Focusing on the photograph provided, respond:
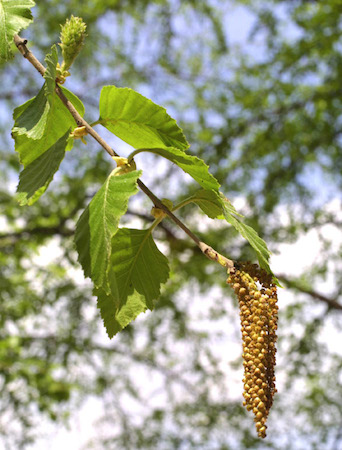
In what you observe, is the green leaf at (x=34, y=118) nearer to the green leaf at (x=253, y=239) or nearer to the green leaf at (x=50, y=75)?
the green leaf at (x=50, y=75)

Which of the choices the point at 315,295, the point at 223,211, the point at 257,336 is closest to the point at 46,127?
the point at 223,211

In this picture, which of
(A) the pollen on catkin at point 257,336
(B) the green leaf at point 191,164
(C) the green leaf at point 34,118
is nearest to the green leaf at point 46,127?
(C) the green leaf at point 34,118

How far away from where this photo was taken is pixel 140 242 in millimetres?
644

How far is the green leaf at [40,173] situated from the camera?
598 mm

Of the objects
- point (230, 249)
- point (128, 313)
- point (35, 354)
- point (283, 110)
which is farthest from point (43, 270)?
point (128, 313)

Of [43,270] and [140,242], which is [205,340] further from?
[140,242]

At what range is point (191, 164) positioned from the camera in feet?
1.93

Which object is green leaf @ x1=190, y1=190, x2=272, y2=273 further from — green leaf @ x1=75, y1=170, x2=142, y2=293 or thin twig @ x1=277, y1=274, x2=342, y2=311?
thin twig @ x1=277, y1=274, x2=342, y2=311

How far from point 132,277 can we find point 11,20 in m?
0.36

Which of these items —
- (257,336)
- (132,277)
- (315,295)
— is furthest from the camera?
(315,295)

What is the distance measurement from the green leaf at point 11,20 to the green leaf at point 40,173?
5.4 inches

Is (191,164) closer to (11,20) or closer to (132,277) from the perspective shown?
(132,277)

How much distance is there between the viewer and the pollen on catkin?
52 centimetres

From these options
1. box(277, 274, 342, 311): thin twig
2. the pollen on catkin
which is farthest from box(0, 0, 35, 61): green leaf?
box(277, 274, 342, 311): thin twig
